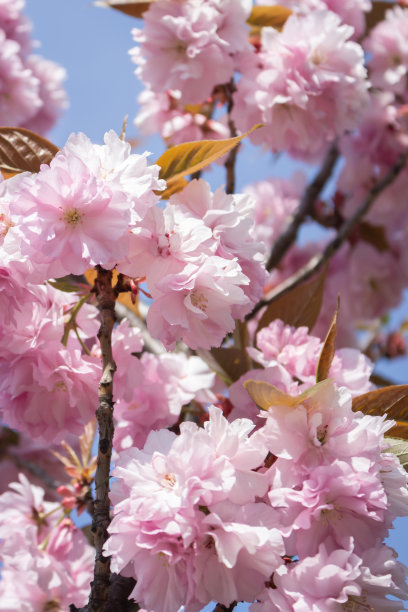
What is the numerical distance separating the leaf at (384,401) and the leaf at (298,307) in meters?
0.36

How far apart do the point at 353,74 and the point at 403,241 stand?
5.39ft

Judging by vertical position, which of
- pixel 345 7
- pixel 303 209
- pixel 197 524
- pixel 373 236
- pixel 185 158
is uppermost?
pixel 345 7

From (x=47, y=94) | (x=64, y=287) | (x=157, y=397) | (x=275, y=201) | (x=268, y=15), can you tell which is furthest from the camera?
(x=275, y=201)

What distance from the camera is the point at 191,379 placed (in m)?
1.57

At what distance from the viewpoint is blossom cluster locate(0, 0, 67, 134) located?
286 centimetres

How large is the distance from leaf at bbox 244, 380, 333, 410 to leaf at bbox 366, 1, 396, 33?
2.31 meters

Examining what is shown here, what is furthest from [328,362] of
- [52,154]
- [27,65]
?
[27,65]

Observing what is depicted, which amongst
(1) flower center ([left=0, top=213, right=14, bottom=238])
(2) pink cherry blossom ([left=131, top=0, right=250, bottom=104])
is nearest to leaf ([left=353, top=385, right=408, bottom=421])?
(1) flower center ([left=0, top=213, right=14, bottom=238])

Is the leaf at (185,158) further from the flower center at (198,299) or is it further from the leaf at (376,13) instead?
the leaf at (376,13)

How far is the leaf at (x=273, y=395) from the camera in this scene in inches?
41.8

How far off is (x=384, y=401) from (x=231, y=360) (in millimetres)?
423

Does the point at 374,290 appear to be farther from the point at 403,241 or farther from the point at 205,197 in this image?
the point at 205,197

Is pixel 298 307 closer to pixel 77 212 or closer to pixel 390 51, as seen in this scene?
pixel 77 212

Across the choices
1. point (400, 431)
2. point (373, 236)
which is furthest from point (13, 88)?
point (400, 431)
